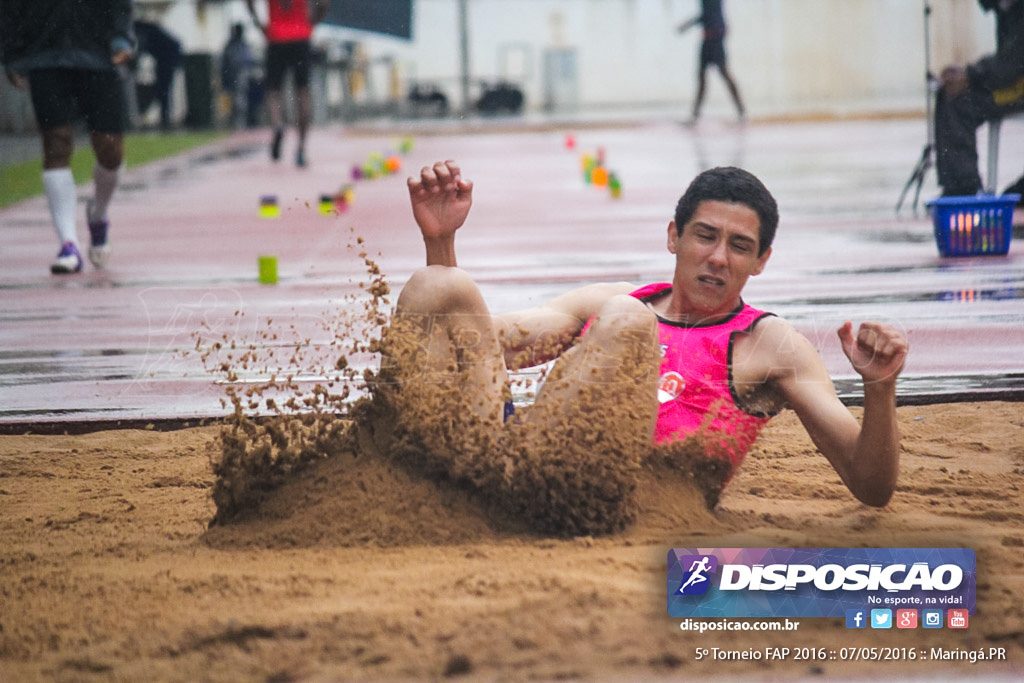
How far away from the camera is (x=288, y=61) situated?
39.8 ft

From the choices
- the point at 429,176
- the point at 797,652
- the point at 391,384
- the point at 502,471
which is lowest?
the point at 797,652

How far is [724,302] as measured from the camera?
270cm

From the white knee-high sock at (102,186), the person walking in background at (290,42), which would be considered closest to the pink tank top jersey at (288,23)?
the person walking in background at (290,42)

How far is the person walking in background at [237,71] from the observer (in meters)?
20.0

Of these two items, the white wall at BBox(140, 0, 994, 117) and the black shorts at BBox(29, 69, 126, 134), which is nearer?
the black shorts at BBox(29, 69, 126, 134)

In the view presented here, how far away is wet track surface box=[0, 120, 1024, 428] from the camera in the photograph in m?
4.17

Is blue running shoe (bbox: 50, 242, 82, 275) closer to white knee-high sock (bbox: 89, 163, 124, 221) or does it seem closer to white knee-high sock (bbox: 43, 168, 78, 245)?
white knee-high sock (bbox: 43, 168, 78, 245)

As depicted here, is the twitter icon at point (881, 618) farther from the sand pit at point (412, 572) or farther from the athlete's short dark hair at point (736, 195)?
the athlete's short dark hair at point (736, 195)

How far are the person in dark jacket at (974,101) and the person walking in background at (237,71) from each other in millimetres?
14832

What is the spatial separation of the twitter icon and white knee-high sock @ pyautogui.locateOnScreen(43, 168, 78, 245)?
549cm

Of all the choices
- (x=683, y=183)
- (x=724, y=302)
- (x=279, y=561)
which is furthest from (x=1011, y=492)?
(x=683, y=183)

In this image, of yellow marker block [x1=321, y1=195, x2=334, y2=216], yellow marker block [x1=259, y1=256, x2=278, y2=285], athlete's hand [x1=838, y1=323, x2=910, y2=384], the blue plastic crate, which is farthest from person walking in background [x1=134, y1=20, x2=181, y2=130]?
athlete's hand [x1=838, y1=323, x2=910, y2=384]

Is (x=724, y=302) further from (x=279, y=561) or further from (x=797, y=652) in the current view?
(x=279, y=561)

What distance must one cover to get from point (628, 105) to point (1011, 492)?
24599 mm
